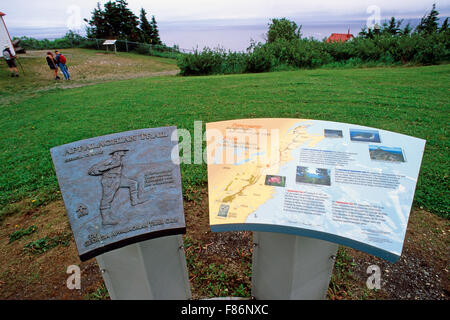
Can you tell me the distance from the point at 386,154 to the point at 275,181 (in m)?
0.94

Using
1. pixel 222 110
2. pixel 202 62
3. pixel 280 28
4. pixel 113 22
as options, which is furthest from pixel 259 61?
pixel 280 28

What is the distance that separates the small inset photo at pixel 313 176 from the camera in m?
2.09

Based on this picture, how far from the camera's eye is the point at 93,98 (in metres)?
9.51

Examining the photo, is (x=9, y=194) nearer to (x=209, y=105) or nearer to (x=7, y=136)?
(x=7, y=136)

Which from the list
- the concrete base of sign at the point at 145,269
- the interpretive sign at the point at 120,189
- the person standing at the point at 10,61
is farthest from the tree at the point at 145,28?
the concrete base of sign at the point at 145,269

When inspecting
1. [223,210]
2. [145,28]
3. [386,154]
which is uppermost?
[145,28]

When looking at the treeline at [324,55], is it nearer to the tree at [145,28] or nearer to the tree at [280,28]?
the tree at [145,28]

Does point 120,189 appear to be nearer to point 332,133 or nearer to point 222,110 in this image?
point 332,133

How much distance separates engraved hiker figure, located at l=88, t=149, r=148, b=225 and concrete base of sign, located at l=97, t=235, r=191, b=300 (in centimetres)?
35

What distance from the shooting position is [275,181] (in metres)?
2.15

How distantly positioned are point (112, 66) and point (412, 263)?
19185mm

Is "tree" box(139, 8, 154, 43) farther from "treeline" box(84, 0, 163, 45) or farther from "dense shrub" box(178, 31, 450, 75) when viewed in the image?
"dense shrub" box(178, 31, 450, 75)
